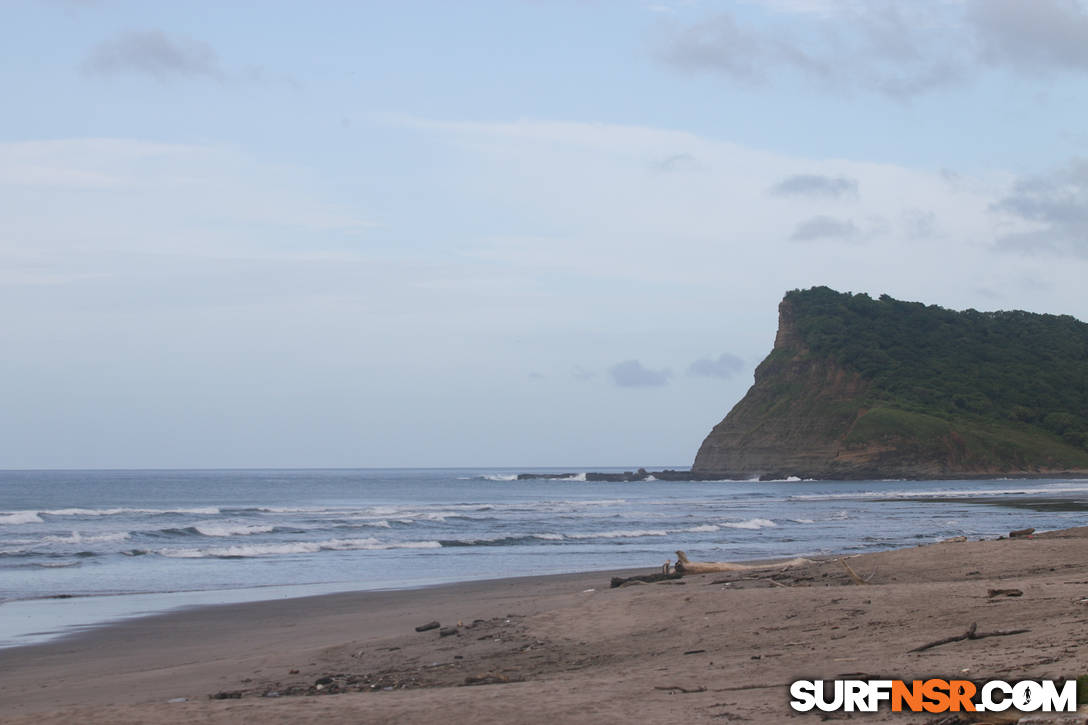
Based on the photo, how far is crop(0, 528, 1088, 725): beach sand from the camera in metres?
6.64

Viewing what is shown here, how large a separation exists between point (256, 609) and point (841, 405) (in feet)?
321

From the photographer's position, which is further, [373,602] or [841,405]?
[841,405]

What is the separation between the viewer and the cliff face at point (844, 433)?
9906 centimetres

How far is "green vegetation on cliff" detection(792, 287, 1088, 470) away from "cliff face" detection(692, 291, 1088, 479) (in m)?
0.19

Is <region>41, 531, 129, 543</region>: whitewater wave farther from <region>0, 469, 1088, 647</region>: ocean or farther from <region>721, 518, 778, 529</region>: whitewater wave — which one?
<region>721, 518, 778, 529</region>: whitewater wave

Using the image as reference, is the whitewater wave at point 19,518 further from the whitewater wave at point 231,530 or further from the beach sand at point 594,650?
the beach sand at point 594,650

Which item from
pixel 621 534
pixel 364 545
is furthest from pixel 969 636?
pixel 621 534

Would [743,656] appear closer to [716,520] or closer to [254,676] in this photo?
[254,676]

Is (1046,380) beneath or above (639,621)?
above

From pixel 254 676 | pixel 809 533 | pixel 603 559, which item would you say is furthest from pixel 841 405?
pixel 254 676

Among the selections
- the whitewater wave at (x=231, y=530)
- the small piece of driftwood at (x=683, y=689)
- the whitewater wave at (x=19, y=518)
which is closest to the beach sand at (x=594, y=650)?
the small piece of driftwood at (x=683, y=689)

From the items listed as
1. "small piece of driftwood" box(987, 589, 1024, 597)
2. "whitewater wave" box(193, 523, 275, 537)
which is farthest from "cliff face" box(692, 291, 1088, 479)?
"small piece of driftwood" box(987, 589, 1024, 597)

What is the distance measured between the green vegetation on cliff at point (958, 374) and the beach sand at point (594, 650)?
9083 centimetres

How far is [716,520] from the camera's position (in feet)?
132
